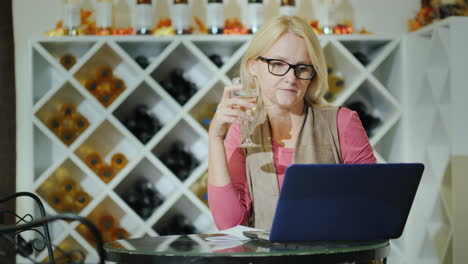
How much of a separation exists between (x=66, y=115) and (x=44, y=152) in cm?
23

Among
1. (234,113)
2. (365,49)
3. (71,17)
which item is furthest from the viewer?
(365,49)

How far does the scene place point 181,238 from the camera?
154cm

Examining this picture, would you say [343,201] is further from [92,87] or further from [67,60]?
[67,60]

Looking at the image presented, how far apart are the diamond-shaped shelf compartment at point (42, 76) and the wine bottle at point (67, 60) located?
5cm

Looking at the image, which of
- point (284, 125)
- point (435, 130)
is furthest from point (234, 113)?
point (435, 130)

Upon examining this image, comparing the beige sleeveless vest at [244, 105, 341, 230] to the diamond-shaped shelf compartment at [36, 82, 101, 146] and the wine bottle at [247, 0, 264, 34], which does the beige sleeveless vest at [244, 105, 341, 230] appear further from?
the diamond-shaped shelf compartment at [36, 82, 101, 146]

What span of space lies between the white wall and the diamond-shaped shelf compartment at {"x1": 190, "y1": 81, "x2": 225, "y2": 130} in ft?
1.54

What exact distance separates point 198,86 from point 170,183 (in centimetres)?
56

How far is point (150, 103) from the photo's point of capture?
11.6 ft

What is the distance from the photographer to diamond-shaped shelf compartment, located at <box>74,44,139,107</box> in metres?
3.37

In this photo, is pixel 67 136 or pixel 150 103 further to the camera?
pixel 150 103

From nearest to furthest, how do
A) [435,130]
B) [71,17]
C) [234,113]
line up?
[234,113]
[435,130]
[71,17]

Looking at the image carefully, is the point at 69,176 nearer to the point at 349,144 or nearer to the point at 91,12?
the point at 91,12

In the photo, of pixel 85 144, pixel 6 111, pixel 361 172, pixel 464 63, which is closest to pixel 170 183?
pixel 85 144
